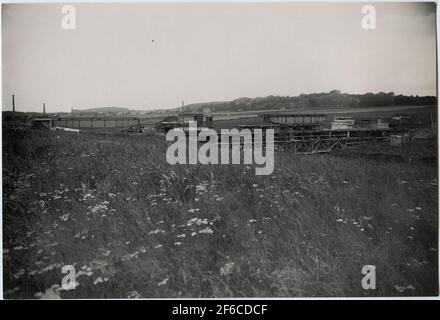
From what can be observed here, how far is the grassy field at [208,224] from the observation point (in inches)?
193

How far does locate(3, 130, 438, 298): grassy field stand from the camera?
4898mm

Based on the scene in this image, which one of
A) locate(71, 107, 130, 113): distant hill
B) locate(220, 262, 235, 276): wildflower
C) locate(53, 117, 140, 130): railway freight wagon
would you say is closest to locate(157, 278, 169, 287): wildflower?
locate(220, 262, 235, 276): wildflower

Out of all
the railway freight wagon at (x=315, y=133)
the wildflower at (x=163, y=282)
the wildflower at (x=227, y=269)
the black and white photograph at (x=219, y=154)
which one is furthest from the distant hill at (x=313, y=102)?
the wildflower at (x=163, y=282)

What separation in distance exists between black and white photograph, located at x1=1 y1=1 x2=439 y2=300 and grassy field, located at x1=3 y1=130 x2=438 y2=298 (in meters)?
0.02

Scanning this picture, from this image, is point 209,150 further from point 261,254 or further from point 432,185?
point 432,185

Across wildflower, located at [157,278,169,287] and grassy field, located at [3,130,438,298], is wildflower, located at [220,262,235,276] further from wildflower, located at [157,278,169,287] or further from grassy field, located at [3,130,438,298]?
wildflower, located at [157,278,169,287]

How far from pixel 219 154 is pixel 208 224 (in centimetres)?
129

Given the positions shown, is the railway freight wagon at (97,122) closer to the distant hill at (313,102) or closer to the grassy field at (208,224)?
the grassy field at (208,224)

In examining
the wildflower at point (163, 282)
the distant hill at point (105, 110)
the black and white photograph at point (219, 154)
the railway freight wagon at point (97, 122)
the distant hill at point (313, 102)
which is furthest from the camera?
the railway freight wagon at point (97, 122)

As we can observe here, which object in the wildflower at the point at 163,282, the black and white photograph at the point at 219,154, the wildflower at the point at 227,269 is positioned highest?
the black and white photograph at the point at 219,154

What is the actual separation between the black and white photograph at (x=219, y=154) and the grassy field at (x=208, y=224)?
25 millimetres

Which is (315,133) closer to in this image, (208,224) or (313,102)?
(313,102)
